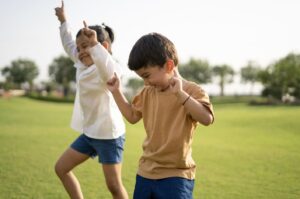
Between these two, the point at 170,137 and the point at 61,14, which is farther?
the point at 61,14

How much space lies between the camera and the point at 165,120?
2496mm

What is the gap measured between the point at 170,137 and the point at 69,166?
1553 millimetres

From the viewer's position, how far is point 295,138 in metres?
11.5

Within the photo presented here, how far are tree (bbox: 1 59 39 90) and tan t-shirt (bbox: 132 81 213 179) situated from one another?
348 ft

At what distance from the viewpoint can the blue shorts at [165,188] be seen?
2.44 meters

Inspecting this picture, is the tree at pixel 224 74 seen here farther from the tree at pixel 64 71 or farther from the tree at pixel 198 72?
the tree at pixel 64 71

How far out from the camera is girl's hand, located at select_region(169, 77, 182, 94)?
227cm

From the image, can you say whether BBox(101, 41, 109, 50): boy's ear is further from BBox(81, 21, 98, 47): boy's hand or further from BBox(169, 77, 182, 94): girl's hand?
BBox(169, 77, 182, 94): girl's hand

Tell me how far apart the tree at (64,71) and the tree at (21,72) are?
1072 centimetres

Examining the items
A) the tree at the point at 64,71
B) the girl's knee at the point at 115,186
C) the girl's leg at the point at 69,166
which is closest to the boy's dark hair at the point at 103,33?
the girl's leg at the point at 69,166

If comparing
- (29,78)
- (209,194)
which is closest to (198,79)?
(29,78)

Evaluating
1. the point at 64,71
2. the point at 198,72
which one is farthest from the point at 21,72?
the point at 198,72

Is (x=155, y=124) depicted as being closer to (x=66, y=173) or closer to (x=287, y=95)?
(x=66, y=173)

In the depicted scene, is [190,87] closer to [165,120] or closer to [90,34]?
[165,120]
